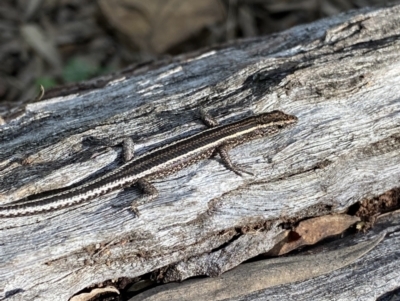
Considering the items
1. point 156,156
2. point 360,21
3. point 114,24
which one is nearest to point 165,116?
point 156,156

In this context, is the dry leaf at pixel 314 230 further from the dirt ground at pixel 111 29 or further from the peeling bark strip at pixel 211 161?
the dirt ground at pixel 111 29

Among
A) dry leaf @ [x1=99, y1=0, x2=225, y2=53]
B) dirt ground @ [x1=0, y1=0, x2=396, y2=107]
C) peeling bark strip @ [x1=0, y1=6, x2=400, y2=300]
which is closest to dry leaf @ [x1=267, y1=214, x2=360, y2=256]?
peeling bark strip @ [x1=0, y1=6, x2=400, y2=300]

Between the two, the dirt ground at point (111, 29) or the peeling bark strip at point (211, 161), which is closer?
the peeling bark strip at point (211, 161)

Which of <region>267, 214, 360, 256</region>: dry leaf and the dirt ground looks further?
the dirt ground

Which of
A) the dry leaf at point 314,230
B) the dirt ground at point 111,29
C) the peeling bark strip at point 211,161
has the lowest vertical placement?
the dry leaf at point 314,230

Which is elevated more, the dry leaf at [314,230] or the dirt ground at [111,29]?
the dirt ground at [111,29]

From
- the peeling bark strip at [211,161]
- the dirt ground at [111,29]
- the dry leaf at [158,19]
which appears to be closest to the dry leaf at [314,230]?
the peeling bark strip at [211,161]

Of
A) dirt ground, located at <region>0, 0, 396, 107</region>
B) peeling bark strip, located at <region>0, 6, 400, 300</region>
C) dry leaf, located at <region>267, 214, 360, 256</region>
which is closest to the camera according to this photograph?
peeling bark strip, located at <region>0, 6, 400, 300</region>

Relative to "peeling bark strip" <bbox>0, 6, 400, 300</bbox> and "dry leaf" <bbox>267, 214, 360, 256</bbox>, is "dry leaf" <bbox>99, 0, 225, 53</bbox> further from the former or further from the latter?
"dry leaf" <bbox>267, 214, 360, 256</bbox>

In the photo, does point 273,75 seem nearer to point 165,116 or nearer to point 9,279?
point 165,116
